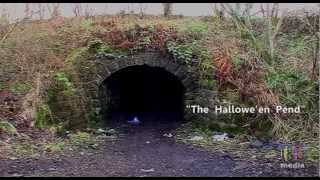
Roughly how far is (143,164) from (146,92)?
304 inches

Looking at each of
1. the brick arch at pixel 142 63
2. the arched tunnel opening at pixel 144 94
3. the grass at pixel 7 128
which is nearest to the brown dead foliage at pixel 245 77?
the brick arch at pixel 142 63

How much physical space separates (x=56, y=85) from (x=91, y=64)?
44.1 inches

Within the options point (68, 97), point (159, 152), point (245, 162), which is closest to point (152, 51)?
point (68, 97)

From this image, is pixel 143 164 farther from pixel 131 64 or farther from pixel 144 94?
pixel 144 94

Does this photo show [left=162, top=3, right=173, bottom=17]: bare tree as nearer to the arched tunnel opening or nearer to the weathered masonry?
the arched tunnel opening

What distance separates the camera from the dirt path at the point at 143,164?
669 centimetres

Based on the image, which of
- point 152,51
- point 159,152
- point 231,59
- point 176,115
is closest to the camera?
point 159,152

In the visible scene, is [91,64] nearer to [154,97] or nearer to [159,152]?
[159,152]

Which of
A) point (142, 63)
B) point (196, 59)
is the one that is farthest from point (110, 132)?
point (196, 59)

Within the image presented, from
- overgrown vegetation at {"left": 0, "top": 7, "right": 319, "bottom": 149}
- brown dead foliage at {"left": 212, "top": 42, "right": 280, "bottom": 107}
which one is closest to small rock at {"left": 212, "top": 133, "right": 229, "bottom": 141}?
overgrown vegetation at {"left": 0, "top": 7, "right": 319, "bottom": 149}

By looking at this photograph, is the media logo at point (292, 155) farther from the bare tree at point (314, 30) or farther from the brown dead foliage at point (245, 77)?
the bare tree at point (314, 30)

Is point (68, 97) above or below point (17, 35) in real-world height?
below

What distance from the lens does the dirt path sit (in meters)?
6.69

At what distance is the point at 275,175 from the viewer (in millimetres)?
6484
